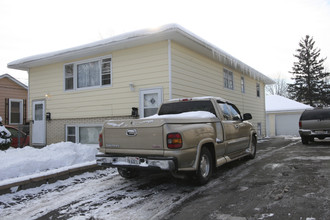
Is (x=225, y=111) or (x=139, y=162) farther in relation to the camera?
(x=225, y=111)

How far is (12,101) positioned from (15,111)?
74 cm

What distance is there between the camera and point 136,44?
32.0 ft

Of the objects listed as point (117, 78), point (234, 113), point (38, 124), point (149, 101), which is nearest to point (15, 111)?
point (38, 124)

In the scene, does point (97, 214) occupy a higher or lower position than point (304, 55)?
lower

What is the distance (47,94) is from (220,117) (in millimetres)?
9675

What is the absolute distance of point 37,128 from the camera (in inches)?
498

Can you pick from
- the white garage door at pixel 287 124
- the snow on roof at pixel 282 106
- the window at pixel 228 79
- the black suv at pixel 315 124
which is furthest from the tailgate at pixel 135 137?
the white garage door at pixel 287 124

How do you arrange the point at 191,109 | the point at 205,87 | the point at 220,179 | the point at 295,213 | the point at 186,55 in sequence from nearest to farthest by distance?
→ the point at 295,213, the point at 220,179, the point at 191,109, the point at 186,55, the point at 205,87

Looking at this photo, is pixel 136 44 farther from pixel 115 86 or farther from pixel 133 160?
pixel 133 160

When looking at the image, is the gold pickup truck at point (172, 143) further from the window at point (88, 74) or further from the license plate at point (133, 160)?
the window at point (88, 74)

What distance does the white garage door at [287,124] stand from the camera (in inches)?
923

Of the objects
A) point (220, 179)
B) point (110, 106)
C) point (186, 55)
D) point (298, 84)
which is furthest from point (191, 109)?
point (298, 84)

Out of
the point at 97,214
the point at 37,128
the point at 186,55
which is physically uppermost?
the point at 186,55

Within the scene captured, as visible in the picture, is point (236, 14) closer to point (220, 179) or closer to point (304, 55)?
point (220, 179)
